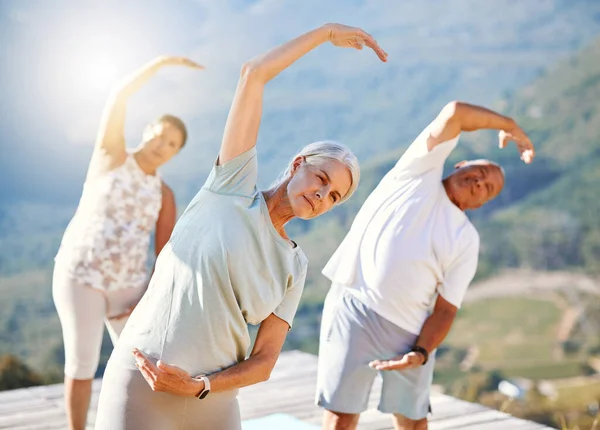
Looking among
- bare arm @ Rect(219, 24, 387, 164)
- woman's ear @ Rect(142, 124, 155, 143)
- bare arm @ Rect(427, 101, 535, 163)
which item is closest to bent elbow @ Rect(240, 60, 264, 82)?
bare arm @ Rect(219, 24, 387, 164)

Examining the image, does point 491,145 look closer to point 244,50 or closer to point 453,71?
point 453,71

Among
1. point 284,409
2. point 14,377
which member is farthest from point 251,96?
point 14,377

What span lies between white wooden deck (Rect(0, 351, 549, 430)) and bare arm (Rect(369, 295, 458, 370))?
1134mm

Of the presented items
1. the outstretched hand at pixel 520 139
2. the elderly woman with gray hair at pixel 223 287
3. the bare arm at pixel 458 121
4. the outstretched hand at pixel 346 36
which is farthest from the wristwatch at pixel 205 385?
the outstretched hand at pixel 520 139

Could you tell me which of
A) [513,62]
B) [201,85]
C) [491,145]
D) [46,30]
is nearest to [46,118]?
[46,30]

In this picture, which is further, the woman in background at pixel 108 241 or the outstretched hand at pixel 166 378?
the woman in background at pixel 108 241

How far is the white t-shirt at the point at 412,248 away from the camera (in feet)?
8.57

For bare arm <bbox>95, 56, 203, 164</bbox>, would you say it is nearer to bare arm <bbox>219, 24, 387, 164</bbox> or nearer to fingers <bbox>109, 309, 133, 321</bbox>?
fingers <bbox>109, 309, 133, 321</bbox>

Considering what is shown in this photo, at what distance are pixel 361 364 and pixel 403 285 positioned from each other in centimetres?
28

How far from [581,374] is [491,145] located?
3.63m

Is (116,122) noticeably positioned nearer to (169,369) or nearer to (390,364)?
(390,364)

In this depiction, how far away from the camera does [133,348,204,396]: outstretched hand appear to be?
1442mm

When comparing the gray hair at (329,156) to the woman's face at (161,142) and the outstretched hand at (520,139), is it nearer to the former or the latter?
the outstretched hand at (520,139)

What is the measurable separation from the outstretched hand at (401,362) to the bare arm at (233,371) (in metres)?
0.99
